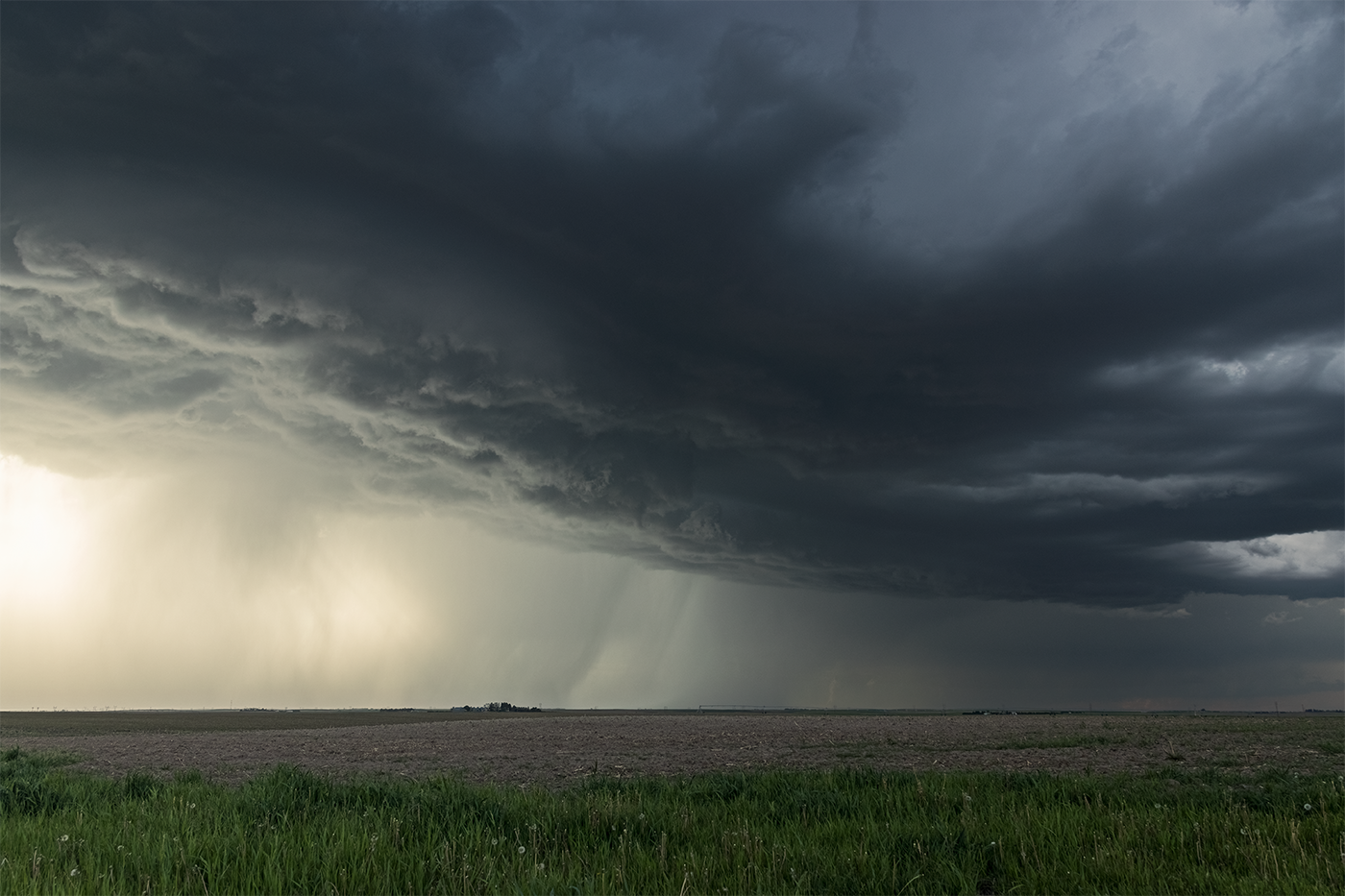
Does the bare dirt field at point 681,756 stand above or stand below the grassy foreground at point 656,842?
below

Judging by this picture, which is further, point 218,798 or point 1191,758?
point 1191,758

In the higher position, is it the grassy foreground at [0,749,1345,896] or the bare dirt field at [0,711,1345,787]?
the grassy foreground at [0,749,1345,896]

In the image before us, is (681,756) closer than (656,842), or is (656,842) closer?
(656,842)

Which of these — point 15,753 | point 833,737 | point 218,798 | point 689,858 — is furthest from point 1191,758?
point 15,753

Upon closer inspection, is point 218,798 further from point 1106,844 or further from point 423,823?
point 1106,844

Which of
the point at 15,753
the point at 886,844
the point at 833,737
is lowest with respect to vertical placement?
the point at 833,737

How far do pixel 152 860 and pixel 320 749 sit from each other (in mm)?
34694

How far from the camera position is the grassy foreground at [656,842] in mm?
7305

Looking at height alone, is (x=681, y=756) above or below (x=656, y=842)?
below

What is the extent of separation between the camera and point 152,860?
26.1 feet

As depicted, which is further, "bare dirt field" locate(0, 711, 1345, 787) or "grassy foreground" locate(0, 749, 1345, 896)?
"bare dirt field" locate(0, 711, 1345, 787)

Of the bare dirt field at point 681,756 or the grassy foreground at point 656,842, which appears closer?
the grassy foreground at point 656,842

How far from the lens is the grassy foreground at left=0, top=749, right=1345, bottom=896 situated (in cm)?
730

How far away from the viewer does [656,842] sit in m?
9.74
